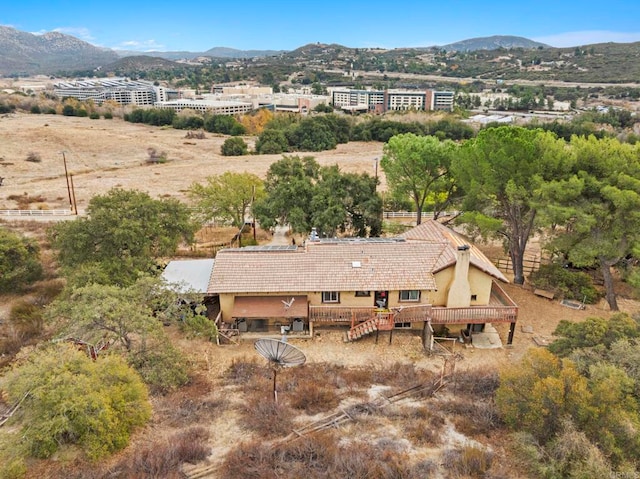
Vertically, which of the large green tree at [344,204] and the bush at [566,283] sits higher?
the large green tree at [344,204]

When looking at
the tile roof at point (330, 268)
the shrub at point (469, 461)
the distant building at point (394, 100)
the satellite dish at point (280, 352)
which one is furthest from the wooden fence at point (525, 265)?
the distant building at point (394, 100)

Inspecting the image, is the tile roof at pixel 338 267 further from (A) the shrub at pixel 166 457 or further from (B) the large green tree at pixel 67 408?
(A) the shrub at pixel 166 457

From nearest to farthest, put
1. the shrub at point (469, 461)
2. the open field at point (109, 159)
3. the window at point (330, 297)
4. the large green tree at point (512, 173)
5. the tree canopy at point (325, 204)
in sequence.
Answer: the shrub at point (469, 461) → the window at point (330, 297) → the large green tree at point (512, 173) → the tree canopy at point (325, 204) → the open field at point (109, 159)

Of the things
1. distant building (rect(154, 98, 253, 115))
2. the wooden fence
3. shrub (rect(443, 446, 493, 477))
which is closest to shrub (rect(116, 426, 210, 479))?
shrub (rect(443, 446, 493, 477))

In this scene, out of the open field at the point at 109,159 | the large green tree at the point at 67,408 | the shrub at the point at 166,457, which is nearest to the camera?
the shrub at the point at 166,457

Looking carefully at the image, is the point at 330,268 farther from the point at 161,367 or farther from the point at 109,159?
the point at 109,159

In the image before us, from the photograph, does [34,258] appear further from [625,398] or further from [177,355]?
[625,398]
